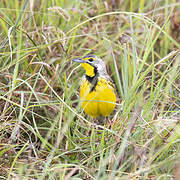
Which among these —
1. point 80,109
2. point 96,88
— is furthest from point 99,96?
point 80,109

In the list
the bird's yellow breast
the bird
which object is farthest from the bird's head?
the bird's yellow breast

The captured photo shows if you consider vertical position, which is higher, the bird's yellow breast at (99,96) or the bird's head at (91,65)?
the bird's head at (91,65)

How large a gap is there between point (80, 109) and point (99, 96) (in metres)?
0.32

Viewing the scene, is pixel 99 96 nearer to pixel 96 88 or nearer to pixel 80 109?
pixel 96 88

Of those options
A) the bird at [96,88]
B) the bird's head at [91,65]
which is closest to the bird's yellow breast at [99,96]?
the bird at [96,88]

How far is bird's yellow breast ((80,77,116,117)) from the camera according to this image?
316cm

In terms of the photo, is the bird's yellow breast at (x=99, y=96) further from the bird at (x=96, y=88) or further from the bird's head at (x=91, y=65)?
the bird's head at (x=91, y=65)

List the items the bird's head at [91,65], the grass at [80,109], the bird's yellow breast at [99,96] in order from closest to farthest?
the grass at [80,109], the bird's yellow breast at [99,96], the bird's head at [91,65]

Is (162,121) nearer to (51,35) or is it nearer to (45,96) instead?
(45,96)

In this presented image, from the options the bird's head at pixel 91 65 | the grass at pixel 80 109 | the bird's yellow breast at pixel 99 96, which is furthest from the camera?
the bird's head at pixel 91 65

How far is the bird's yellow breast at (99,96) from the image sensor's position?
316 centimetres

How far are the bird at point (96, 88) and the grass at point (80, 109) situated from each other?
12 cm

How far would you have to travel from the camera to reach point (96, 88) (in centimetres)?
322

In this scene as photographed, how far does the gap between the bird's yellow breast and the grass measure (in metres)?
0.11
